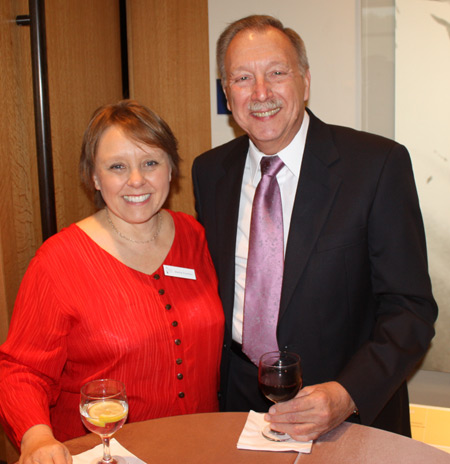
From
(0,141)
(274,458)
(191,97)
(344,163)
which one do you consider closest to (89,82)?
(191,97)

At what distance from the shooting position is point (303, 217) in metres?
1.95

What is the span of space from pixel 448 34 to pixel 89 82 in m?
2.04

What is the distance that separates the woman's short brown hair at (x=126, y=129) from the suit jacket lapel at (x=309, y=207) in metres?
0.53

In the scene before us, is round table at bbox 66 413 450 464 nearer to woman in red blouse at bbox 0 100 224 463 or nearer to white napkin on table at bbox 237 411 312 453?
white napkin on table at bbox 237 411 312 453

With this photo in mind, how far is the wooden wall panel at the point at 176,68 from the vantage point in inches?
143

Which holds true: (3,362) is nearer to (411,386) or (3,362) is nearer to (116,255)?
(116,255)

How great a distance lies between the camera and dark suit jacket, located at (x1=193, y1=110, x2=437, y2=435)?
1.83 meters

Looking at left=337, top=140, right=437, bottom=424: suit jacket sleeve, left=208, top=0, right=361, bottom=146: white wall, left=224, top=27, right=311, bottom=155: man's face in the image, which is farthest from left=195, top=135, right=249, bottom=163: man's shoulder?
left=208, top=0, right=361, bottom=146: white wall

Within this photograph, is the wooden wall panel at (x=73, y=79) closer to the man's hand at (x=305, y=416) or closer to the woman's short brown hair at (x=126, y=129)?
the woman's short brown hair at (x=126, y=129)

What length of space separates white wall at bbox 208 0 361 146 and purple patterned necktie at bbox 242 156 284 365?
1406 millimetres

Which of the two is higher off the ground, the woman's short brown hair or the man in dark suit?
A: the woman's short brown hair

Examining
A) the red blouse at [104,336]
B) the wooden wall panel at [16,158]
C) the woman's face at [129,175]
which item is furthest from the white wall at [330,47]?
the red blouse at [104,336]

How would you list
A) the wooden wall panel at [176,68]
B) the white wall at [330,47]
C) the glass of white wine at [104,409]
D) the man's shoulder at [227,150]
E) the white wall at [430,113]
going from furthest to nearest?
the wooden wall panel at [176,68], the white wall at [330,47], the white wall at [430,113], the man's shoulder at [227,150], the glass of white wine at [104,409]

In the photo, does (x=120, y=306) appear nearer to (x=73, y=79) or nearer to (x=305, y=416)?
(x=305, y=416)
